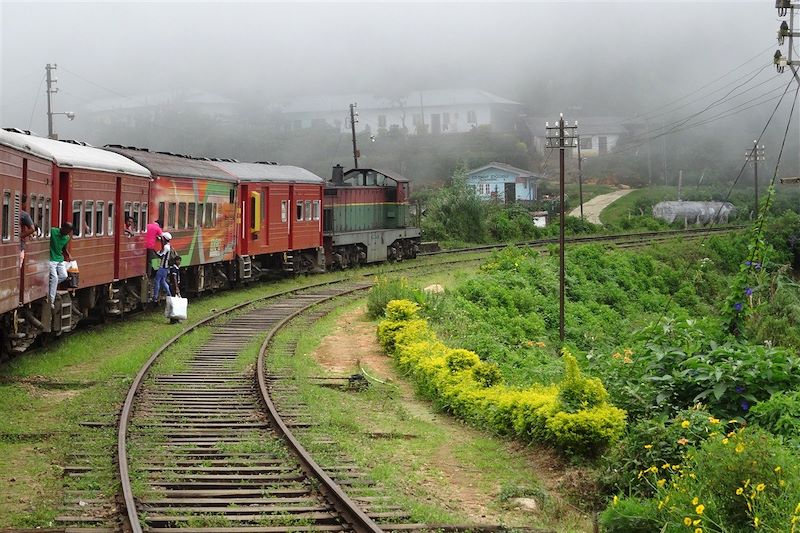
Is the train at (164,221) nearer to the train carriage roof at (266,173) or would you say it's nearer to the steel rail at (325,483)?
the train carriage roof at (266,173)

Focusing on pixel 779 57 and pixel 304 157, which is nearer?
pixel 779 57

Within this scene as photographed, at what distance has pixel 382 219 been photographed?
126 feet

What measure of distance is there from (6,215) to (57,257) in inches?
112

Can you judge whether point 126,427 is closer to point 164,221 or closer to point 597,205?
point 164,221

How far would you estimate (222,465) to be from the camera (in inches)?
381

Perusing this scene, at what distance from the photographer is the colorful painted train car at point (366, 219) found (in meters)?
35.0

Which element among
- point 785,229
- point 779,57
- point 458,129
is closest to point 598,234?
point 785,229

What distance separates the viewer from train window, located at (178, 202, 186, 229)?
23.3 metres

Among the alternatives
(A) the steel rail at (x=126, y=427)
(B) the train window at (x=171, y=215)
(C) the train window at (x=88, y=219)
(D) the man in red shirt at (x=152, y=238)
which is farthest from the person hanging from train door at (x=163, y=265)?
(C) the train window at (x=88, y=219)

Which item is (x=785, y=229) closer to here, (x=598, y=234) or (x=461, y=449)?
(x=598, y=234)

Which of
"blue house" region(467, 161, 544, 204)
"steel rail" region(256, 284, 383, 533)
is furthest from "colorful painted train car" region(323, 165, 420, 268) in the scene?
"blue house" region(467, 161, 544, 204)

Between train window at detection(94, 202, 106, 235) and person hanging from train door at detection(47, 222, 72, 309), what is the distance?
240 centimetres

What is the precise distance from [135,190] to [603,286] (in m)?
18.0

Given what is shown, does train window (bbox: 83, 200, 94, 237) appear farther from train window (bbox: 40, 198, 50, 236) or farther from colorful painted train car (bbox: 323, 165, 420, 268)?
colorful painted train car (bbox: 323, 165, 420, 268)
